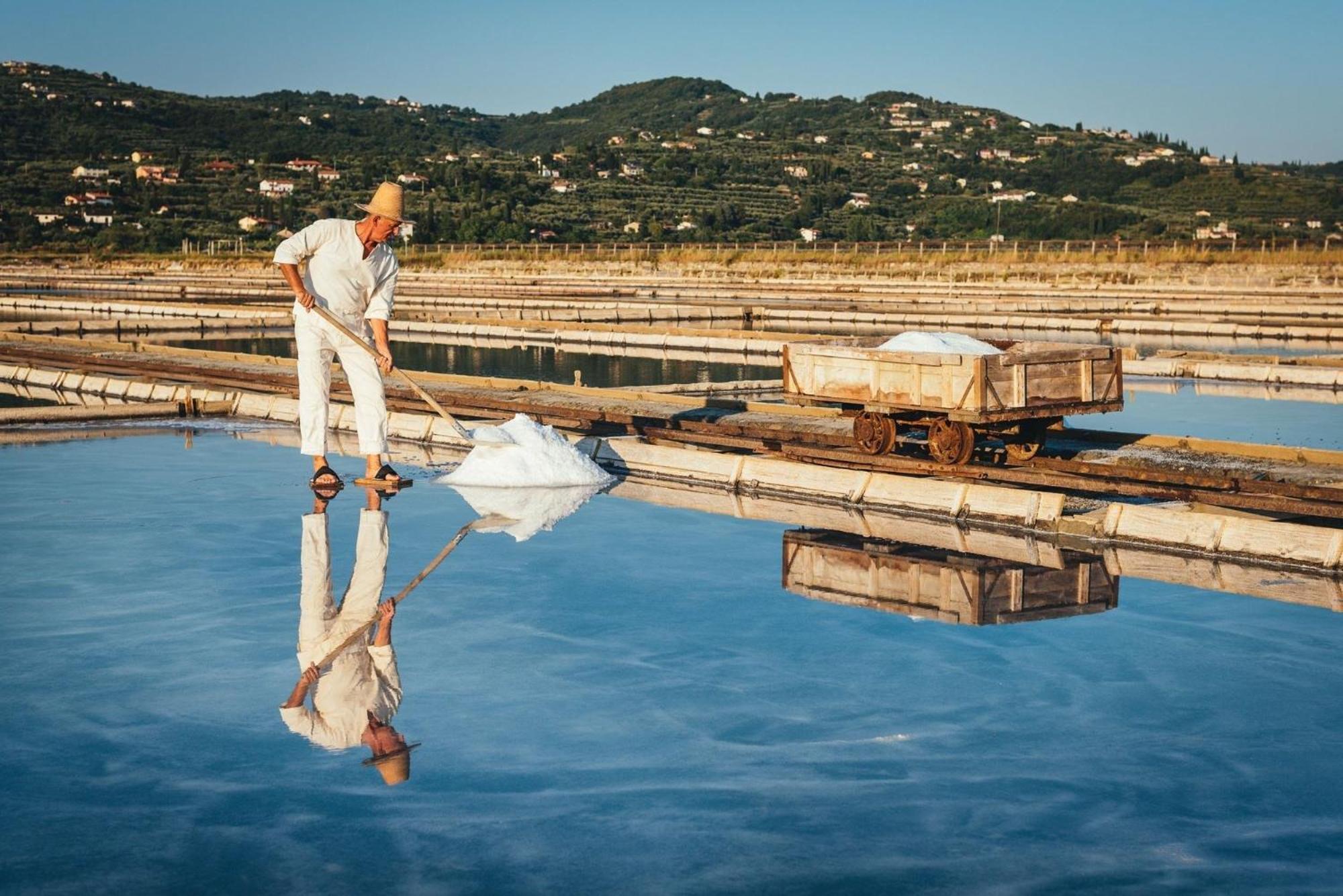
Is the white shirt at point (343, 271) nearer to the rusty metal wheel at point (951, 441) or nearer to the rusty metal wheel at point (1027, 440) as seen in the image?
the rusty metal wheel at point (951, 441)

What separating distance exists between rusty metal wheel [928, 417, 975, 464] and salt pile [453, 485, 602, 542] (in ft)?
8.97

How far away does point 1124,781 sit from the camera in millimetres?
5809

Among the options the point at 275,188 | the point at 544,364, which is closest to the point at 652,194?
the point at 275,188

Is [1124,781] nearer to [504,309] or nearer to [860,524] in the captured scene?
[860,524]

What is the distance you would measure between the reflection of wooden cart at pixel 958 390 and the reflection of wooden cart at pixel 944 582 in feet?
7.91

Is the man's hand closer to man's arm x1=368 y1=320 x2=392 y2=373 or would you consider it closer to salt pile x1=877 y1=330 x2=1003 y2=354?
man's arm x1=368 y1=320 x2=392 y2=373

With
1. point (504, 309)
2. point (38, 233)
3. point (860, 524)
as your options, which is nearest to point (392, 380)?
point (860, 524)

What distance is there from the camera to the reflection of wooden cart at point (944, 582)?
28.0 ft

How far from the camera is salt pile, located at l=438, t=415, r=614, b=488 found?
12.4 meters

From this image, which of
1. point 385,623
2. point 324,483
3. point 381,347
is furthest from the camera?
point 324,483

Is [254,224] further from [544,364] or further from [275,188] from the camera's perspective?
[544,364]

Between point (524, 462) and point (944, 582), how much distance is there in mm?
4279

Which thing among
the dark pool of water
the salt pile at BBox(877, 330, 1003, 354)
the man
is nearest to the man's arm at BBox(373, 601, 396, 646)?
the man

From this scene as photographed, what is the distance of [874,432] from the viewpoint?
44.4ft
